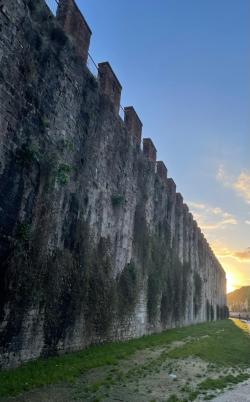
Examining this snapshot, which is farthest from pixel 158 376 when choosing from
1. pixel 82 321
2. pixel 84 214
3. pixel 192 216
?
pixel 192 216

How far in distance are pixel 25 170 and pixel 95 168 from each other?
3.78 m

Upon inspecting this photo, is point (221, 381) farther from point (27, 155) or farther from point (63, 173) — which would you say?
point (27, 155)

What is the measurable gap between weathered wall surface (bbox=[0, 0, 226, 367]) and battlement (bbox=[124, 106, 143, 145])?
46cm

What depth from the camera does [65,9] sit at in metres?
10.5

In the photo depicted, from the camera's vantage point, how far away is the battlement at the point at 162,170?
67.1ft

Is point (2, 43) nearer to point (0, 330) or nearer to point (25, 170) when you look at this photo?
point (25, 170)

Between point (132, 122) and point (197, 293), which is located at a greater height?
point (132, 122)

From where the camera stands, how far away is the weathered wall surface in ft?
25.0

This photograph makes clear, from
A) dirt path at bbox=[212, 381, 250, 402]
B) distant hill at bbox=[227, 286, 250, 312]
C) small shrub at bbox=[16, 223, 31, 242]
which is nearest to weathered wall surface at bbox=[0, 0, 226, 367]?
small shrub at bbox=[16, 223, 31, 242]

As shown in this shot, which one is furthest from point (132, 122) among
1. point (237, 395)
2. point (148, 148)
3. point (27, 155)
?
point (237, 395)

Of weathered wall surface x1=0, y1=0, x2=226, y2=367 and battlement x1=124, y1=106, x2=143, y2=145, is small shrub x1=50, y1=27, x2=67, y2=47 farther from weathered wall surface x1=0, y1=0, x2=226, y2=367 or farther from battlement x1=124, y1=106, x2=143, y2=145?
battlement x1=124, y1=106, x2=143, y2=145

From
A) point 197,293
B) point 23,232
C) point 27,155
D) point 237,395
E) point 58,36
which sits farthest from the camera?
point 197,293

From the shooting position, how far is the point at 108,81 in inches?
508

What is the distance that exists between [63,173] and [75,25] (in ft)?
16.8
